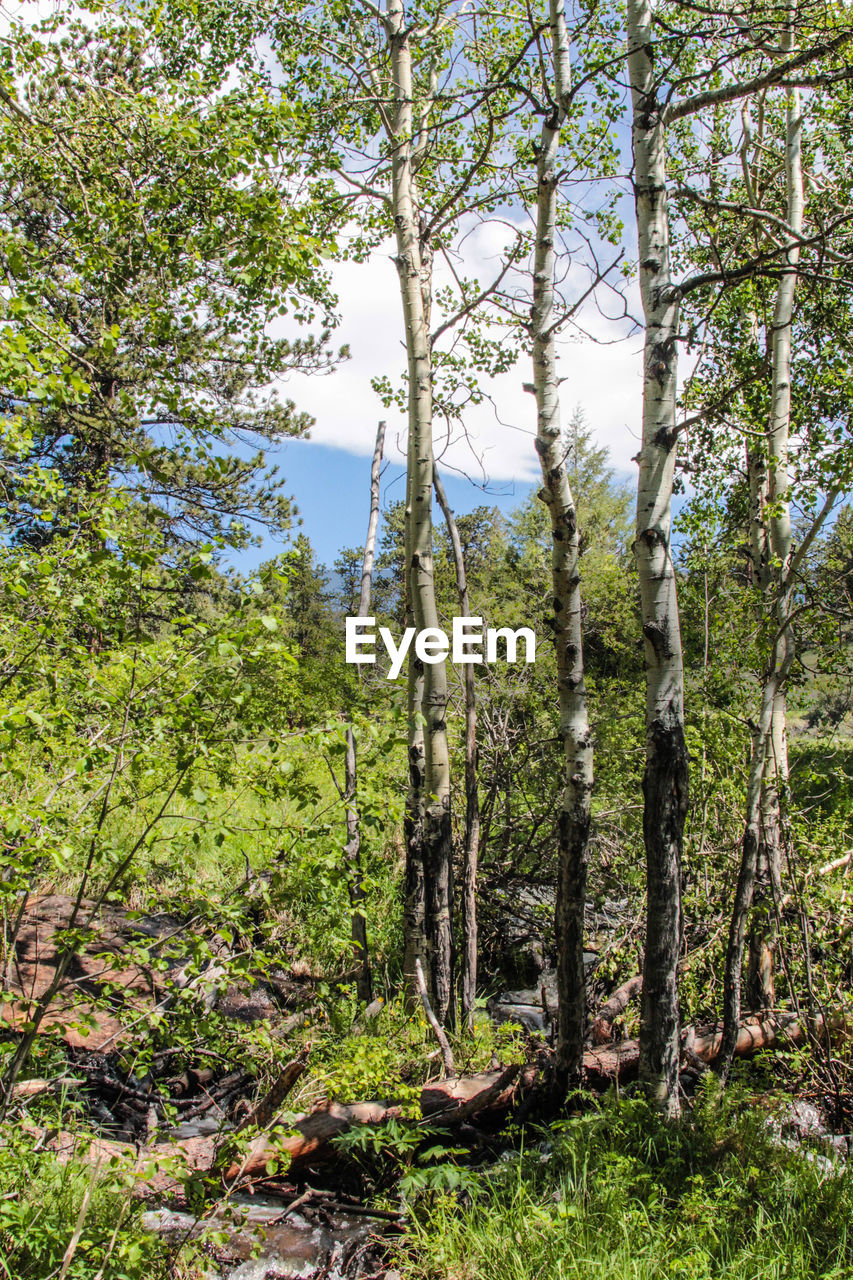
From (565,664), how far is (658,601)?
2.49 feet

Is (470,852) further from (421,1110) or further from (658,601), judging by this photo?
(658,601)

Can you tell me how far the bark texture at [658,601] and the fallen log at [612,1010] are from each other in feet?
5.23

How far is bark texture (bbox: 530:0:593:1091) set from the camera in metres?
4.66

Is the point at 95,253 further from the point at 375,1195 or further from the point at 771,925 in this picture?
the point at 771,925

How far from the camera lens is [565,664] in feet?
15.5

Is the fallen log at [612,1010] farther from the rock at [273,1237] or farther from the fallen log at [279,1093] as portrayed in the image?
the fallen log at [279,1093]

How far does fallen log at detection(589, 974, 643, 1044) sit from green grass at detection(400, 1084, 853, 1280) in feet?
4.87

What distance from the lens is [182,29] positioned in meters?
7.52

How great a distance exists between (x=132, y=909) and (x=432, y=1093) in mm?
4308

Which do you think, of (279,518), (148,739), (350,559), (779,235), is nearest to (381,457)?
(779,235)

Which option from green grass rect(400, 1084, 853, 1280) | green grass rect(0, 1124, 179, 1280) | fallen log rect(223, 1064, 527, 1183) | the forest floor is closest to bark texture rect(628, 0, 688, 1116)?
green grass rect(400, 1084, 853, 1280)

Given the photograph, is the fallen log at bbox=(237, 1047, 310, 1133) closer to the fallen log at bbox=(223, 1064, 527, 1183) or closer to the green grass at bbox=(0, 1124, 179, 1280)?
the fallen log at bbox=(223, 1064, 527, 1183)

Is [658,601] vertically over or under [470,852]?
over

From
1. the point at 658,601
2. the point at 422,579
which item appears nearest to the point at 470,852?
the point at 422,579
